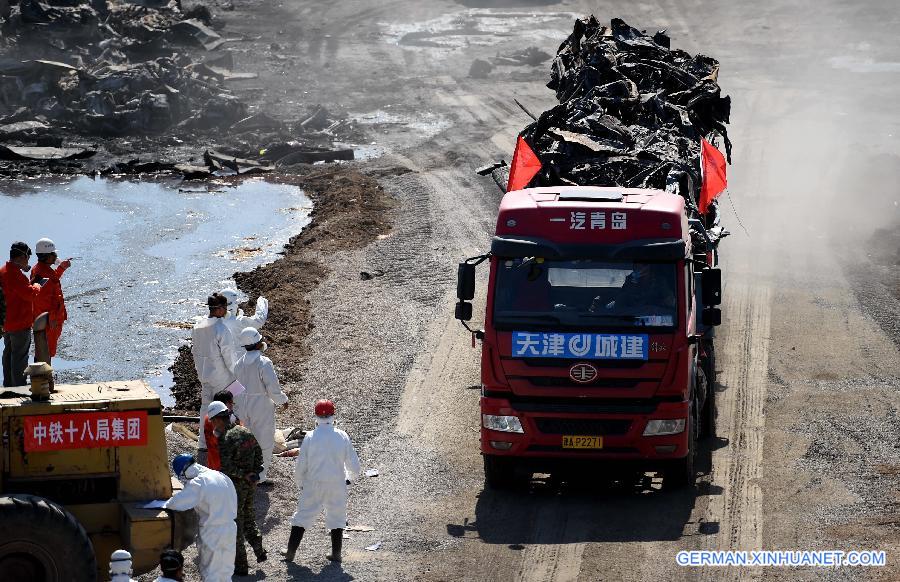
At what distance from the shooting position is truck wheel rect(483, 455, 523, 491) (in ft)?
45.8

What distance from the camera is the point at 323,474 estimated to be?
39.4ft

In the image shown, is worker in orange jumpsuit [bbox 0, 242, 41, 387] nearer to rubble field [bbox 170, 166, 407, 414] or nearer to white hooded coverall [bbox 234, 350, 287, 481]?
rubble field [bbox 170, 166, 407, 414]

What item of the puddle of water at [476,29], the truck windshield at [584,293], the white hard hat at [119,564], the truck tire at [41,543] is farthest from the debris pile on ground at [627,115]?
the puddle of water at [476,29]

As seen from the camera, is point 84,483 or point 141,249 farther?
point 141,249

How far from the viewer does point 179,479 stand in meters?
10.7

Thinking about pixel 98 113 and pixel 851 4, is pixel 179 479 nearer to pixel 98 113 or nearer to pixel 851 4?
pixel 98 113

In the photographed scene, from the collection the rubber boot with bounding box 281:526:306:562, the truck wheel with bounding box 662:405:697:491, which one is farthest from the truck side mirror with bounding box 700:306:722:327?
the rubber boot with bounding box 281:526:306:562

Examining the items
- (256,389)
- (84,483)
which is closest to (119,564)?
(84,483)

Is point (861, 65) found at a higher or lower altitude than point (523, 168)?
lower

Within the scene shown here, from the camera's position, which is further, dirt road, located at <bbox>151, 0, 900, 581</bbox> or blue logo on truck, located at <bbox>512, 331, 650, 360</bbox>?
blue logo on truck, located at <bbox>512, 331, 650, 360</bbox>

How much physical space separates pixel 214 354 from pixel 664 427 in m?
4.84

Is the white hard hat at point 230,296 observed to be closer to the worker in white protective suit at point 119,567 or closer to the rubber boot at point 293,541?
the rubber boot at point 293,541

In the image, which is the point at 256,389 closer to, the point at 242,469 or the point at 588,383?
the point at 242,469

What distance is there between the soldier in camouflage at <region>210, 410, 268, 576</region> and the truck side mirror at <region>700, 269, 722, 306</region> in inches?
208
